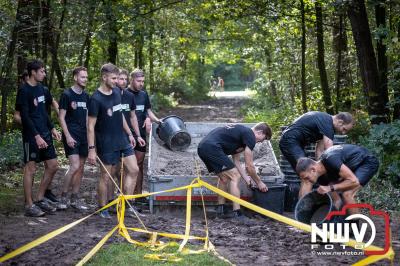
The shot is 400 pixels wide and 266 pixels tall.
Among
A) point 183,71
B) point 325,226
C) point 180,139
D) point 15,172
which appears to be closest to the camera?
point 325,226

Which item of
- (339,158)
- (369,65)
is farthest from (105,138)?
(369,65)

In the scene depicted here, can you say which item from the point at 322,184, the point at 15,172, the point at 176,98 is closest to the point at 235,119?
the point at 176,98

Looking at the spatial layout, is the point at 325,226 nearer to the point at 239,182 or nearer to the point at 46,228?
the point at 239,182

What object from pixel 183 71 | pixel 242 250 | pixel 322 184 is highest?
pixel 183 71

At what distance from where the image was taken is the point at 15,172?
13070 millimetres

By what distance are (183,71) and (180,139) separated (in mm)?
30755

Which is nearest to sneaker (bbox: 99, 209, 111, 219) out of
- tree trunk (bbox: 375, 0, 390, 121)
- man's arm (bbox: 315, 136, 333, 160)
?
man's arm (bbox: 315, 136, 333, 160)

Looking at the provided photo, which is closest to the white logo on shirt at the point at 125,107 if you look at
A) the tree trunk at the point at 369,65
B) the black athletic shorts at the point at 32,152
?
the black athletic shorts at the point at 32,152

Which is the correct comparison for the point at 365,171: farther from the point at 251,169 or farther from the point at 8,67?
the point at 8,67

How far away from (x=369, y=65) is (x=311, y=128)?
5386 mm

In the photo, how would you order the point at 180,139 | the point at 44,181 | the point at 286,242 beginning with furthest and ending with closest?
the point at 180,139 < the point at 44,181 < the point at 286,242

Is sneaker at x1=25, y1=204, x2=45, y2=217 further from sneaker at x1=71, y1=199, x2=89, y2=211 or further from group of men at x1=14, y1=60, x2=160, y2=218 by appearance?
sneaker at x1=71, y1=199, x2=89, y2=211

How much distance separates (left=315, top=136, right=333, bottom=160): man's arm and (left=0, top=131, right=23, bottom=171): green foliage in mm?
6437

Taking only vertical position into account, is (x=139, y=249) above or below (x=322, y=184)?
below
